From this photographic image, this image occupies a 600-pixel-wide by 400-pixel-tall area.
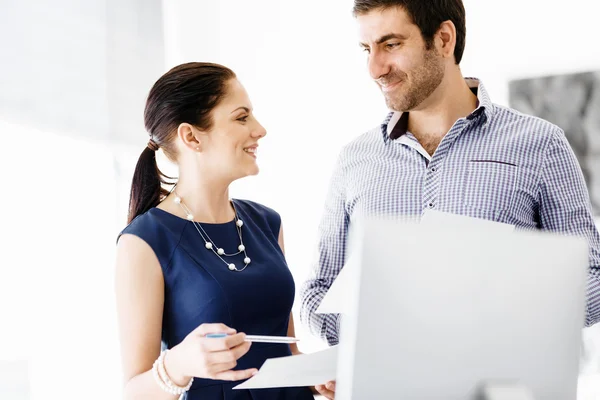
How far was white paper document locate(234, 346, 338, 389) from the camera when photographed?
4.07 ft

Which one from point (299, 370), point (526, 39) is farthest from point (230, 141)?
point (526, 39)

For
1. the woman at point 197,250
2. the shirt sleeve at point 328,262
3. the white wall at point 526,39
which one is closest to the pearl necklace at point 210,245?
the woman at point 197,250

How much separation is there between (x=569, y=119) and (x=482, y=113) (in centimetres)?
156

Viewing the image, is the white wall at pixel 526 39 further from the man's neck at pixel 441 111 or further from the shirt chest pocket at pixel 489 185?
the shirt chest pocket at pixel 489 185

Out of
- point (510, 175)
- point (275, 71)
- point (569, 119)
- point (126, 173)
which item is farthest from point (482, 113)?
point (275, 71)

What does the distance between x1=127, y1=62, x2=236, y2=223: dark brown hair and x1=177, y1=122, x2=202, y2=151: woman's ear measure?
0.02m

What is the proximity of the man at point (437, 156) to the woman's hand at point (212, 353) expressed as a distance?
1.92ft

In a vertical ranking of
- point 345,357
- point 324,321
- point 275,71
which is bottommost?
point 324,321

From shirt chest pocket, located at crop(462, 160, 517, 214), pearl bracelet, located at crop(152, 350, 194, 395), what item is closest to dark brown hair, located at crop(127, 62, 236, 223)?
pearl bracelet, located at crop(152, 350, 194, 395)

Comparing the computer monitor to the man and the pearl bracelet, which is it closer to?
the pearl bracelet

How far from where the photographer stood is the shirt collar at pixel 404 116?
1.89 metres

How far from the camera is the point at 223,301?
67.3 inches

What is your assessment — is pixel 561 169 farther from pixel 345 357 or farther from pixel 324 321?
pixel 345 357

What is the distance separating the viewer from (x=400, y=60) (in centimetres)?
195
